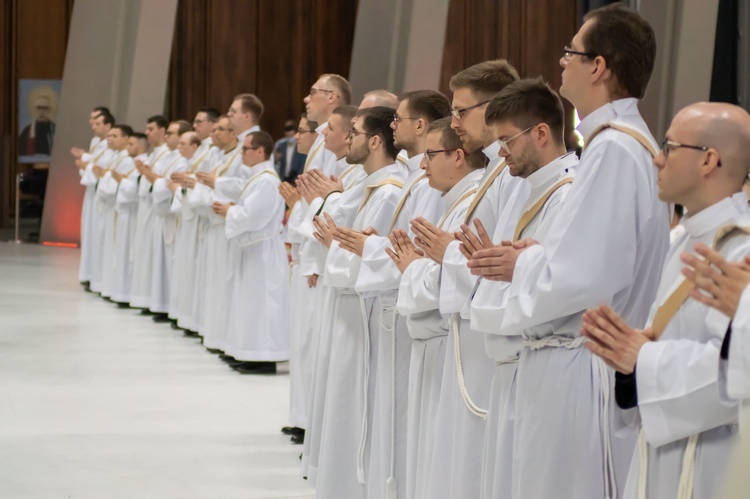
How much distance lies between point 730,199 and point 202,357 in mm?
8015

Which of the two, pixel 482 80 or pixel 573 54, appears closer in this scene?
pixel 573 54

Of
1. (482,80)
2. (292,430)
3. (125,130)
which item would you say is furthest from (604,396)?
(125,130)

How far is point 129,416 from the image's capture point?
26.6ft

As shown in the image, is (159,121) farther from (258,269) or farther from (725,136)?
(725,136)

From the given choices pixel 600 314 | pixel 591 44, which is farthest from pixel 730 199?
pixel 591 44

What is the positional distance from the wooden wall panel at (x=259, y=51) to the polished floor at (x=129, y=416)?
964cm

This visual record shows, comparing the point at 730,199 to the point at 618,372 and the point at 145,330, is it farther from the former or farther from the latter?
the point at 145,330

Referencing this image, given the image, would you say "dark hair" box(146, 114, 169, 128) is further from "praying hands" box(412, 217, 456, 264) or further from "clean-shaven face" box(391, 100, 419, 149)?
"praying hands" box(412, 217, 456, 264)

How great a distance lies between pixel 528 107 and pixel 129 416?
16.7 ft

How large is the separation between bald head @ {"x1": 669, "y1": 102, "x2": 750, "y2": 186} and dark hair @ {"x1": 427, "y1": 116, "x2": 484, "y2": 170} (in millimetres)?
1726

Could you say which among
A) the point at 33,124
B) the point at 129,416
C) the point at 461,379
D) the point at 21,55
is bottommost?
the point at 129,416

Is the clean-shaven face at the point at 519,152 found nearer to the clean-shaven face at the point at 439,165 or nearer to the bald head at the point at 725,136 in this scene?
the clean-shaven face at the point at 439,165

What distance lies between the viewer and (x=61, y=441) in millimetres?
7320

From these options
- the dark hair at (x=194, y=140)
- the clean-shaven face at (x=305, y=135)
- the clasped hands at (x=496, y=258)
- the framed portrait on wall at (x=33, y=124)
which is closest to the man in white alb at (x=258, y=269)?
the clean-shaven face at (x=305, y=135)
